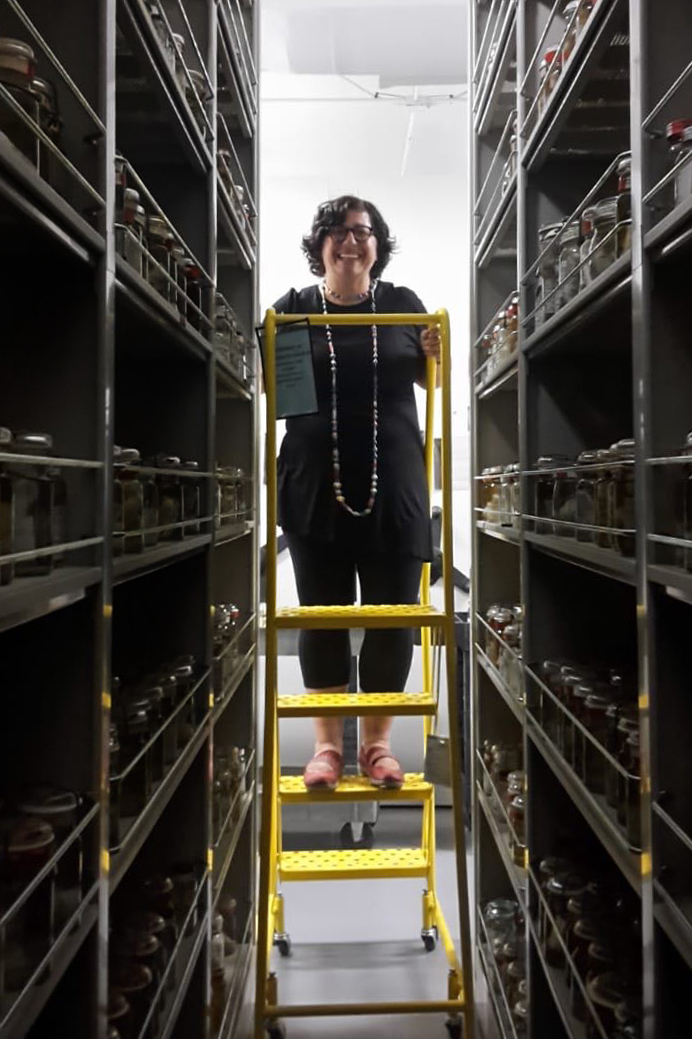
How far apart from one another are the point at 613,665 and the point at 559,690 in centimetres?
16

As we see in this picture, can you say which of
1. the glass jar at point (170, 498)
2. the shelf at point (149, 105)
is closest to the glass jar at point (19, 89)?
the shelf at point (149, 105)

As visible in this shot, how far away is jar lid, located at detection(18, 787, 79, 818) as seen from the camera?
2.83 ft

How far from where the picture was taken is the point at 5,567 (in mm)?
776

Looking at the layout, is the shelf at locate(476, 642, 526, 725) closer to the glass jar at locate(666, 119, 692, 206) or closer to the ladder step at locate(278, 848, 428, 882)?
the ladder step at locate(278, 848, 428, 882)

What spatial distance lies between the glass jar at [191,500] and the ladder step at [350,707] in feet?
1.62

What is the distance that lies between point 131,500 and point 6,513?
0.42 metres

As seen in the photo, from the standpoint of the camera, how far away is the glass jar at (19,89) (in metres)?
0.78

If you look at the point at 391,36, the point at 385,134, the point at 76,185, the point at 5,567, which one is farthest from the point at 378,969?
the point at 385,134

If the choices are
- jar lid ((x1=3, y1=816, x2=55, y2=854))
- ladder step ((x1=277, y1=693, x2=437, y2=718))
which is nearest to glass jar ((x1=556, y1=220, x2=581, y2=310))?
ladder step ((x1=277, y1=693, x2=437, y2=718))

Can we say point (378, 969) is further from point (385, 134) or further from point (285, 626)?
point (385, 134)

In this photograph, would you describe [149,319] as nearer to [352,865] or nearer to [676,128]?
[676,128]

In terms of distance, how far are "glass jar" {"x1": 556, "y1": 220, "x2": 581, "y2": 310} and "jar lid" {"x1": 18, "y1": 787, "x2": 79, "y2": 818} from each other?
1009mm

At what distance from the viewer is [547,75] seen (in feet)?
4.85

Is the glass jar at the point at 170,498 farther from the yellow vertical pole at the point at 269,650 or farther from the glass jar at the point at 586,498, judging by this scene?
the glass jar at the point at 586,498
